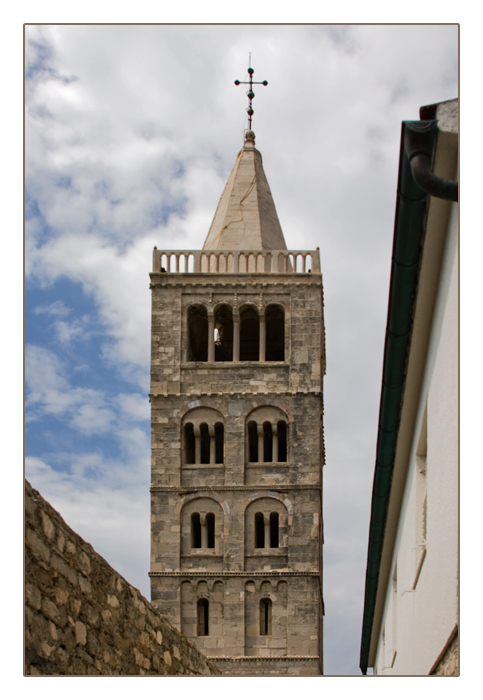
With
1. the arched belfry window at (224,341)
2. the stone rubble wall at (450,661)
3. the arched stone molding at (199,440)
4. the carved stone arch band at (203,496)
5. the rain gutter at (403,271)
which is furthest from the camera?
the arched belfry window at (224,341)

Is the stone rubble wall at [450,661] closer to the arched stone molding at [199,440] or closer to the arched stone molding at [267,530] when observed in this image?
the arched stone molding at [267,530]

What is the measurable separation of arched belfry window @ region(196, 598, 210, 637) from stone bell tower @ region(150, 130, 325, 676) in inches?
1.6

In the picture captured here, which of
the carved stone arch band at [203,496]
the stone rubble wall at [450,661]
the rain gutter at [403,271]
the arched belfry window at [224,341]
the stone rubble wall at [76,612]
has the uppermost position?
the arched belfry window at [224,341]

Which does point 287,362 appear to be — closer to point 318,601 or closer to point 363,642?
point 318,601

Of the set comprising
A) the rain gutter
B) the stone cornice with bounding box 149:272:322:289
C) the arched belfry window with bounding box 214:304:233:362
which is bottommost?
the rain gutter

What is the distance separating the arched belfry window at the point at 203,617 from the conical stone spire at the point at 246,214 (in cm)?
1115

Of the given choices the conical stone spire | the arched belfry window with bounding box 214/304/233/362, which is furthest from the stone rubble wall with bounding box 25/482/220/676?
the conical stone spire

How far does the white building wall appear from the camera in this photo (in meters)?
7.61

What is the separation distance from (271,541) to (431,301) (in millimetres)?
26264

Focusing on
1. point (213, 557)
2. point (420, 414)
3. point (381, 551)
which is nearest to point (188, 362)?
point (213, 557)

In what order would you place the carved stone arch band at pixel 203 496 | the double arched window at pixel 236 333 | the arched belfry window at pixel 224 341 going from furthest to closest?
the arched belfry window at pixel 224 341 → the double arched window at pixel 236 333 → the carved stone arch band at pixel 203 496

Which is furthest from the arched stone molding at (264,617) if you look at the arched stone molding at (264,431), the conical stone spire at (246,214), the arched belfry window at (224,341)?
the conical stone spire at (246,214)

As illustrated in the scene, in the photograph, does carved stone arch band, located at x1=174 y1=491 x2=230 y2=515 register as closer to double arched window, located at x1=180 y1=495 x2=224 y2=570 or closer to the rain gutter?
double arched window, located at x1=180 y1=495 x2=224 y2=570

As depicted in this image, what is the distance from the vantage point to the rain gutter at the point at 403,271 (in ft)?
23.1
